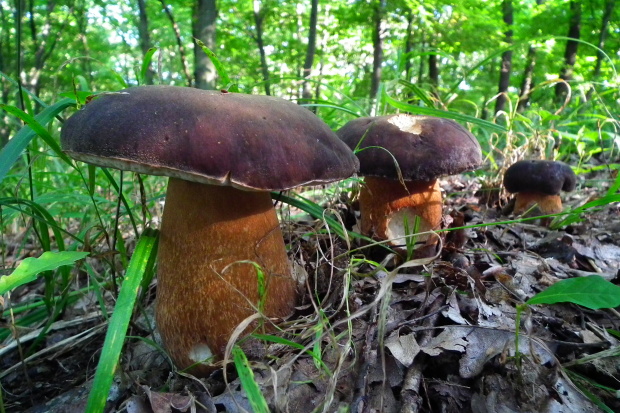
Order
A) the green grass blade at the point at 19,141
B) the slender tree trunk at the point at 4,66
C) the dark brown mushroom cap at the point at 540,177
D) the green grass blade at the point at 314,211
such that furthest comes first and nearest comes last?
the slender tree trunk at the point at 4,66 → the dark brown mushroom cap at the point at 540,177 → the green grass blade at the point at 314,211 → the green grass blade at the point at 19,141

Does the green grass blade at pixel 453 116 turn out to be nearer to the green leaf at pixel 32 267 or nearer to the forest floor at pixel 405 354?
the forest floor at pixel 405 354

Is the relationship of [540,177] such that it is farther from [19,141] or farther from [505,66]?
[505,66]

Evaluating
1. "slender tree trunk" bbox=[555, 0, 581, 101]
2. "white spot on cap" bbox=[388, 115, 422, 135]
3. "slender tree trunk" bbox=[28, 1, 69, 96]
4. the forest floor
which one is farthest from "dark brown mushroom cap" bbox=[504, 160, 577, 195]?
"slender tree trunk" bbox=[28, 1, 69, 96]

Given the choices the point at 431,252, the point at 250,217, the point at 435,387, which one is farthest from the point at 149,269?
the point at 431,252

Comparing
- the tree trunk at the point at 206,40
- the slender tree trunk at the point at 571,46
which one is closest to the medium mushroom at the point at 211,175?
the tree trunk at the point at 206,40

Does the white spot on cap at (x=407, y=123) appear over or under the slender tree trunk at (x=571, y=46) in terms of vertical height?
under

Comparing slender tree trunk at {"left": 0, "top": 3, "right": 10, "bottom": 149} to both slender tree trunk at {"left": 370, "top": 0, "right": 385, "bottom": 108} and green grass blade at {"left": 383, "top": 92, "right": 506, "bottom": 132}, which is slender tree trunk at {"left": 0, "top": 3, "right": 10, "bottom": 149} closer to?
slender tree trunk at {"left": 370, "top": 0, "right": 385, "bottom": 108}

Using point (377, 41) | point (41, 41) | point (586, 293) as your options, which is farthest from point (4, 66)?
point (586, 293)
